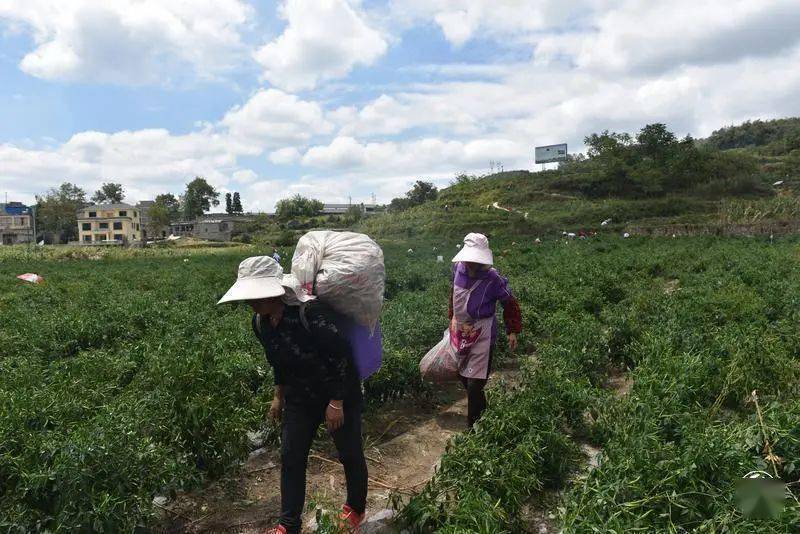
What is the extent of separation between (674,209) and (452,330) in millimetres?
43306

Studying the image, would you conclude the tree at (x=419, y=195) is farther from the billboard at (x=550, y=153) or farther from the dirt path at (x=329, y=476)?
the dirt path at (x=329, y=476)

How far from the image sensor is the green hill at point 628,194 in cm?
3919

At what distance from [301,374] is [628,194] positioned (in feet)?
167

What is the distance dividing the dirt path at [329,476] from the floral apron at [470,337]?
81cm

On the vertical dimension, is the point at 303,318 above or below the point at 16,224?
below

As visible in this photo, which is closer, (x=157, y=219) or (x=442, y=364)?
(x=442, y=364)

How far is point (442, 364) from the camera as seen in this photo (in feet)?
15.8

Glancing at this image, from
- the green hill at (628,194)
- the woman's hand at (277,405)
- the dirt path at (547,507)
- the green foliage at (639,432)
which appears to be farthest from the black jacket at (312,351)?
the green hill at (628,194)

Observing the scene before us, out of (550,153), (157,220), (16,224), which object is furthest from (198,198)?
(550,153)

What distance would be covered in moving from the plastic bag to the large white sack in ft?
5.99

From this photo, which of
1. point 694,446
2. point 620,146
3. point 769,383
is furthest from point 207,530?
point 620,146

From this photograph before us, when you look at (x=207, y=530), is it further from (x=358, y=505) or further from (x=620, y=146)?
(x=620, y=146)

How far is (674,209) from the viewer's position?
42250 millimetres

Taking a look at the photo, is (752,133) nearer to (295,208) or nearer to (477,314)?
(295,208)
